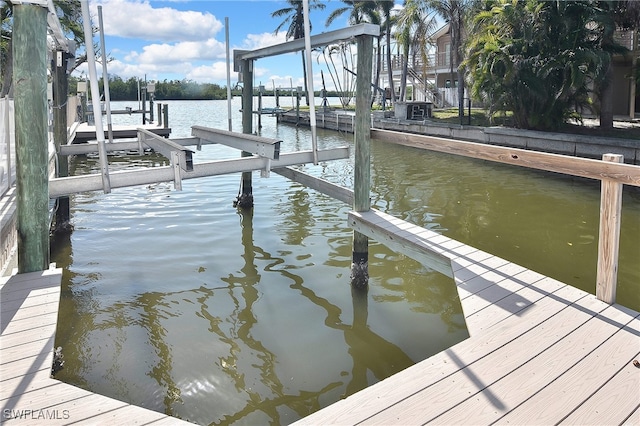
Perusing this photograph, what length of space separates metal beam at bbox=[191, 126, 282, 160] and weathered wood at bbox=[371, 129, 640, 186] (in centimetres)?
120

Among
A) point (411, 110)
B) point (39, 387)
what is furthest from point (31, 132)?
point (411, 110)

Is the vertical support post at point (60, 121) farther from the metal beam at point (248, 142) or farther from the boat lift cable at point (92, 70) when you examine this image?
the boat lift cable at point (92, 70)

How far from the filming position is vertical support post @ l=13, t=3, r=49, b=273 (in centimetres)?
318

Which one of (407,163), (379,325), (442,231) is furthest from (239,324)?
(407,163)

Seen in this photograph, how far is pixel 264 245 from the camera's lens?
666cm

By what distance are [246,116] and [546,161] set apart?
5611 millimetres

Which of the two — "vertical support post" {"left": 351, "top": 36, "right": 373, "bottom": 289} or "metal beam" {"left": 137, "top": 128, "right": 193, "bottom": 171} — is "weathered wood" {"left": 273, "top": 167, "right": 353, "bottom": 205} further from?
"metal beam" {"left": 137, "top": 128, "right": 193, "bottom": 171}

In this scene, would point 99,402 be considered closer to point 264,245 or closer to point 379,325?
point 379,325

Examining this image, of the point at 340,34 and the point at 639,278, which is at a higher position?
the point at 340,34

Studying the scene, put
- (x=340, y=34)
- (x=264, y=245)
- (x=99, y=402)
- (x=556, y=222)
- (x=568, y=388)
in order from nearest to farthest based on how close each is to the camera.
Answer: (x=99, y=402), (x=568, y=388), (x=340, y=34), (x=264, y=245), (x=556, y=222)

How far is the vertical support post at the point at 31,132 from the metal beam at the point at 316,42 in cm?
247

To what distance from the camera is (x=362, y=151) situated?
487 cm

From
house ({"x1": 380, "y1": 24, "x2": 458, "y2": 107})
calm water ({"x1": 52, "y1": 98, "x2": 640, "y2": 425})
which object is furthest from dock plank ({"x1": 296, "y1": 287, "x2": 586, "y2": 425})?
house ({"x1": 380, "y1": 24, "x2": 458, "y2": 107})

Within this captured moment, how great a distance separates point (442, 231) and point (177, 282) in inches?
151
